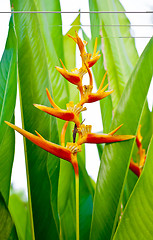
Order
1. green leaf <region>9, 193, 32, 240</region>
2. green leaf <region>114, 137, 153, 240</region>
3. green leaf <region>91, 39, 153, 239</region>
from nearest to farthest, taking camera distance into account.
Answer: green leaf <region>114, 137, 153, 240</region>, green leaf <region>91, 39, 153, 239</region>, green leaf <region>9, 193, 32, 240</region>

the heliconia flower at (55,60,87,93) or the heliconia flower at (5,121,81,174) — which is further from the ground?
the heliconia flower at (55,60,87,93)

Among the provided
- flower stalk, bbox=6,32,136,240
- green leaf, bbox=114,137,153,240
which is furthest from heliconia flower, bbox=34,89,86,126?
green leaf, bbox=114,137,153,240

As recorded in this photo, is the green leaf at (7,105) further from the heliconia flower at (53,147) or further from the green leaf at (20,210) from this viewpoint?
the green leaf at (20,210)

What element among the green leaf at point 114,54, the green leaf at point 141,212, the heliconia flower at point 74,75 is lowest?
the green leaf at point 141,212

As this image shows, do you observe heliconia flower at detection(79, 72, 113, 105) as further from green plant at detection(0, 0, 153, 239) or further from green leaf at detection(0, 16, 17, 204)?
green leaf at detection(0, 16, 17, 204)

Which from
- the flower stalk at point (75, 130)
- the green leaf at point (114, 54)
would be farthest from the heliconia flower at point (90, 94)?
the green leaf at point (114, 54)

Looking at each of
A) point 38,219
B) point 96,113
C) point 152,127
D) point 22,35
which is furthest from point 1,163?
point 96,113

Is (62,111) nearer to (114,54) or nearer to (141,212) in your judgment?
(141,212)
